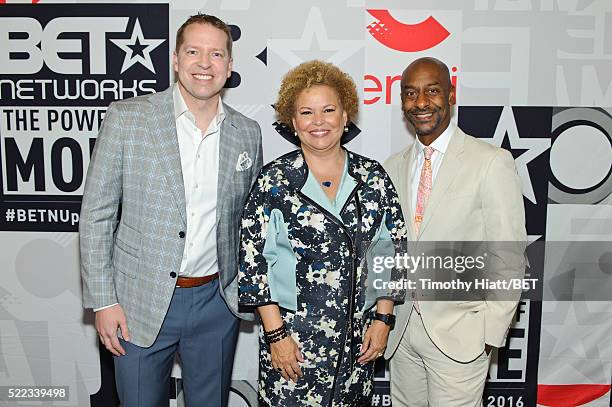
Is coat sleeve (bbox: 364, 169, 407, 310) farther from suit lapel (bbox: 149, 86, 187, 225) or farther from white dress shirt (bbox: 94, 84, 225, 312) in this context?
suit lapel (bbox: 149, 86, 187, 225)

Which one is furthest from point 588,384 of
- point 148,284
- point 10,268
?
point 10,268

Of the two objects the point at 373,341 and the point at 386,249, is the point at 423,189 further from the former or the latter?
the point at 373,341

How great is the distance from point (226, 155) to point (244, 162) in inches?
3.9

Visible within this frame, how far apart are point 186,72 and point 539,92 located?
1904 mm

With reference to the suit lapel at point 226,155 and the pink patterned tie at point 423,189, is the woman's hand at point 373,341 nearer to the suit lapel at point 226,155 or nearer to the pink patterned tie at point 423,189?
the pink patterned tie at point 423,189

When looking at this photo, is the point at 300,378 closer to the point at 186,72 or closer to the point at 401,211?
the point at 401,211

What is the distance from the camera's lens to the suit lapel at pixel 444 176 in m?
2.20

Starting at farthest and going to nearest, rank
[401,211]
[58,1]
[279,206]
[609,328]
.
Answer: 1. [609,328]
2. [58,1]
3. [401,211]
4. [279,206]

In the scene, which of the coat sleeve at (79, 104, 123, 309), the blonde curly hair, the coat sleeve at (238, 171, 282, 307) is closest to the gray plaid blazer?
the coat sleeve at (79, 104, 123, 309)

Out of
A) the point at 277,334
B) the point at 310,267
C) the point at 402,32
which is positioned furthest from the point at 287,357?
the point at 402,32

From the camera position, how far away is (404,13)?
3.06 metres

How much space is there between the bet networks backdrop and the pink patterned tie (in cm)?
85

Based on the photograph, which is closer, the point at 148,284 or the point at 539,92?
the point at 148,284

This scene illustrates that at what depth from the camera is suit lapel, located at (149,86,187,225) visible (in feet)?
7.07
